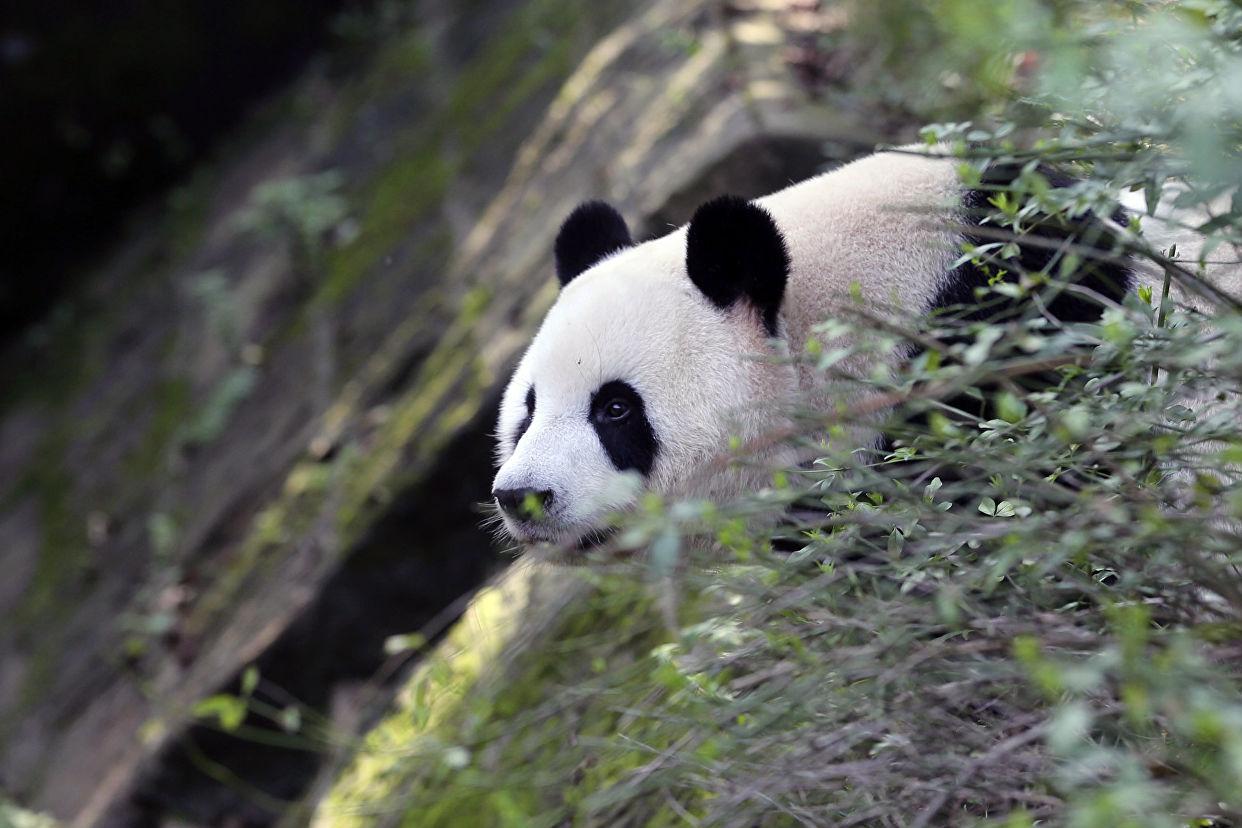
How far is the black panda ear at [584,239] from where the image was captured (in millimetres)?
3912

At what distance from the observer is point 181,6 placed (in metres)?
11.3

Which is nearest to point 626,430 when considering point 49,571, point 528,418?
point 528,418

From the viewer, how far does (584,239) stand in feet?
12.9

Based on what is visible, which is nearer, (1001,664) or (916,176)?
(1001,664)

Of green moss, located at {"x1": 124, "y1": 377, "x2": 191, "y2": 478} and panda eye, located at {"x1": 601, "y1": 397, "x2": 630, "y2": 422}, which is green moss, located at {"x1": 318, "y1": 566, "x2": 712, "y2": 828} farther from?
green moss, located at {"x1": 124, "y1": 377, "x2": 191, "y2": 478}

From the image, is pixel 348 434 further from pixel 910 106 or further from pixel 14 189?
pixel 14 189

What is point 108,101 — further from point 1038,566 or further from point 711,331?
point 1038,566

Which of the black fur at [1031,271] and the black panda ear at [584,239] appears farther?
the black panda ear at [584,239]

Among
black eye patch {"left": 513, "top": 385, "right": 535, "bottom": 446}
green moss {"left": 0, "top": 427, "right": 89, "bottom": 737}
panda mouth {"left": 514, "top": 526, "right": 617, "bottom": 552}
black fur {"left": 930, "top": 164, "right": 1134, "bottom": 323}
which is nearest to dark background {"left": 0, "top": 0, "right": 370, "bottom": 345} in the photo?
green moss {"left": 0, "top": 427, "right": 89, "bottom": 737}

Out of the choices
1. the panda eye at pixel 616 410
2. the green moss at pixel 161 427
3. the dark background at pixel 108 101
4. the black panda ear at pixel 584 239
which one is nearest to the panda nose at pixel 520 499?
the panda eye at pixel 616 410

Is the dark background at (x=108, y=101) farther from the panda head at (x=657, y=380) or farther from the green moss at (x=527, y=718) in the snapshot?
the panda head at (x=657, y=380)

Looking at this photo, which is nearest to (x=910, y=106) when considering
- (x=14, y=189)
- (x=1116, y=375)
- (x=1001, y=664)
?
(x=1116, y=375)

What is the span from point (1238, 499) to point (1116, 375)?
0.51m

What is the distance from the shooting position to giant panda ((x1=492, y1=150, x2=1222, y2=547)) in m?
3.14
